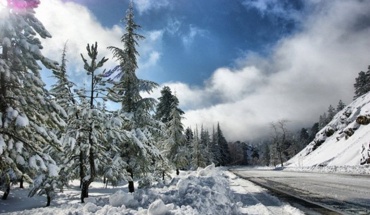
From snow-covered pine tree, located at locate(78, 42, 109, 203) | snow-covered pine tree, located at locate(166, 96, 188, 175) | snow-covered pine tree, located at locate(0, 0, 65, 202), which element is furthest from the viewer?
snow-covered pine tree, located at locate(166, 96, 188, 175)

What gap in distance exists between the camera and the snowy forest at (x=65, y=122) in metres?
6.90

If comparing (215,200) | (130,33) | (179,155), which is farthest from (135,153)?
(179,155)

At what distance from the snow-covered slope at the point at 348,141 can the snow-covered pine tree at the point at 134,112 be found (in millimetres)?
28383

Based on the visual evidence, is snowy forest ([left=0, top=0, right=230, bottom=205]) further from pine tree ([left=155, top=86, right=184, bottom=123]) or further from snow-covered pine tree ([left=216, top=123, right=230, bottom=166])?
snow-covered pine tree ([left=216, top=123, right=230, bottom=166])

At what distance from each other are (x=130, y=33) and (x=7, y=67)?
14.2 metres

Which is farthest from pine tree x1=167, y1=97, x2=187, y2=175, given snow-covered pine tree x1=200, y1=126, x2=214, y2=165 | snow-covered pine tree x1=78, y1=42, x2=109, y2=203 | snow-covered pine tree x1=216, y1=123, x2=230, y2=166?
snow-covered pine tree x1=216, y1=123, x2=230, y2=166

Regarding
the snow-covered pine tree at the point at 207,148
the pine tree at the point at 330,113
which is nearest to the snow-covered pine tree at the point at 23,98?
the snow-covered pine tree at the point at 207,148

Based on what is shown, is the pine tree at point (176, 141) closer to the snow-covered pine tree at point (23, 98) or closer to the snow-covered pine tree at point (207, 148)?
the snow-covered pine tree at point (23, 98)

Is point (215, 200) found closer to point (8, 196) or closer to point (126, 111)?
point (126, 111)

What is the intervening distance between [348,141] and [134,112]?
44.3m

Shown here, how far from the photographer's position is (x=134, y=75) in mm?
19250

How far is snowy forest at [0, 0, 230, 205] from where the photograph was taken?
6.90 metres

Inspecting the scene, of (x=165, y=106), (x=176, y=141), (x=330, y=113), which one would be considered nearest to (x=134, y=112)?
(x=176, y=141)

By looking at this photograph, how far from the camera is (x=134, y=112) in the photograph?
18375 millimetres
